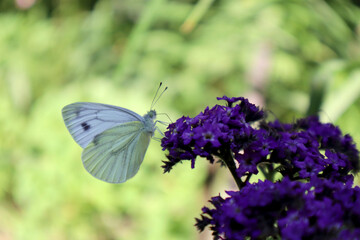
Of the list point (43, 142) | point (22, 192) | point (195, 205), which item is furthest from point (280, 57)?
point (22, 192)

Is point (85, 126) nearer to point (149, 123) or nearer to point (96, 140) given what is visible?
point (96, 140)

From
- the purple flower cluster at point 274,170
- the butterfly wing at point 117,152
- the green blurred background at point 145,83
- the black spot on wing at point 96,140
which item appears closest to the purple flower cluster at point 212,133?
the purple flower cluster at point 274,170

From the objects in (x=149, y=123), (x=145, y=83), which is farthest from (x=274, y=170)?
(x=145, y=83)

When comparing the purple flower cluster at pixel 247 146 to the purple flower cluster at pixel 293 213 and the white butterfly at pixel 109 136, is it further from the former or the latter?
the white butterfly at pixel 109 136

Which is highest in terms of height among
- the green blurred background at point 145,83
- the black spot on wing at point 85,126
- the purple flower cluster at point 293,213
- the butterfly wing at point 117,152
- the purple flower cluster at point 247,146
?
the green blurred background at point 145,83

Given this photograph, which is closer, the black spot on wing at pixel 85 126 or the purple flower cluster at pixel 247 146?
the purple flower cluster at pixel 247 146

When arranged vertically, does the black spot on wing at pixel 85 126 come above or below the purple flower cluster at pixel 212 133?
above

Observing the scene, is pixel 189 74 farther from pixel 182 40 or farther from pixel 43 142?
pixel 43 142

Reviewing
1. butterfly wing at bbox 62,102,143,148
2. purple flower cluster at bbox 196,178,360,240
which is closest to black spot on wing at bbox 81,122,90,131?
butterfly wing at bbox 62,102,143,148
